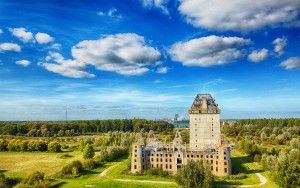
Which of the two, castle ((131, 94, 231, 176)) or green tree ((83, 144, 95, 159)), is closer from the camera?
castle ((131, 94, 231, 176))

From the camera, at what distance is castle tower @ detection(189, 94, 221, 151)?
296 ft

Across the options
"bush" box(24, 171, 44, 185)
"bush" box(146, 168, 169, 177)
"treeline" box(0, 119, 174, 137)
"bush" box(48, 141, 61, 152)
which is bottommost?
"bush" box(24, 171, 44, 185)

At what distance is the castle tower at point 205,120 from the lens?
90.2m

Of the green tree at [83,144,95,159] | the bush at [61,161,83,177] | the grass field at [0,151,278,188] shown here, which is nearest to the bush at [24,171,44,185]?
the grass field at [0,151,278,188]

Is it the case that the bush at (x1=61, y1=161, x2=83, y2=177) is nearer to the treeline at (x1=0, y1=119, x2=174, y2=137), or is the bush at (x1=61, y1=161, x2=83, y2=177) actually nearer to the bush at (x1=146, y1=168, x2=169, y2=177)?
the bush at (x1=146, y1=168, x2=169, y2=177)

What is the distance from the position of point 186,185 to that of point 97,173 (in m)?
23.7

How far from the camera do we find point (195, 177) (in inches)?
2516

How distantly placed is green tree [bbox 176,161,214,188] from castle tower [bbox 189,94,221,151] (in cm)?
2471

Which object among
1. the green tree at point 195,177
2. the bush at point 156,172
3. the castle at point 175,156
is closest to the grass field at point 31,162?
the castle at point 175,156

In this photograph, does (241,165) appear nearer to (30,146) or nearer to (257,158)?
(257,158)

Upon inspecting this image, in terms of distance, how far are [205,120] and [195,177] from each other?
1114 inches

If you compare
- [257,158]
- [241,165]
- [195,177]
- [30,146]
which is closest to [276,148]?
[257,158]

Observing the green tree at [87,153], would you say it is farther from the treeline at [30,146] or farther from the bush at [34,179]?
the bush at [34,179]

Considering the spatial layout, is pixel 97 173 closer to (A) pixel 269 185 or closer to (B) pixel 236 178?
(B) pixel 236 178
